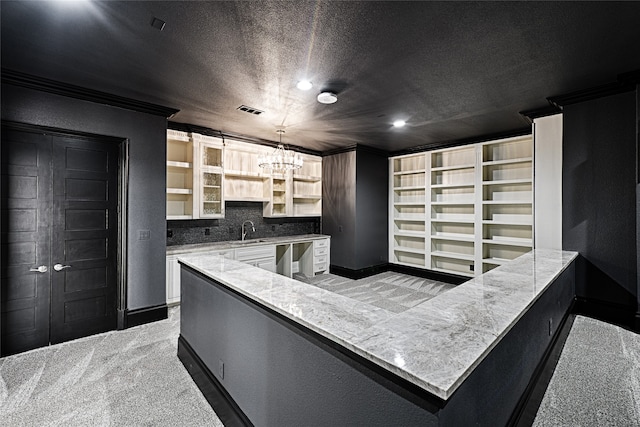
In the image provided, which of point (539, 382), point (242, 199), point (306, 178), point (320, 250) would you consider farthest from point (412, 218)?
point (539, 382)

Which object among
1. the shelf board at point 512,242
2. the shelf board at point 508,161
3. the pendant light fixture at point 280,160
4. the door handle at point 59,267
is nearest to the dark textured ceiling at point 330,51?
the pendant light fixture at point 280,160

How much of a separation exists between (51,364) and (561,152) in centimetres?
558

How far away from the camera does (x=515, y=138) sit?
14.9 ft

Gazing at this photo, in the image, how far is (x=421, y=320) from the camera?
1156mm

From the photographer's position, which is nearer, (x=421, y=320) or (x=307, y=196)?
(x=421, y=320)

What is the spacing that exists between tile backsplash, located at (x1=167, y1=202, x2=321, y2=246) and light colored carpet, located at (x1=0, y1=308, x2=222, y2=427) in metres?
1.86

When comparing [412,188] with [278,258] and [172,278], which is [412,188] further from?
[172,278]

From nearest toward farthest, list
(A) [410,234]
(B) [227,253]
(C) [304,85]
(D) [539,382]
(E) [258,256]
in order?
1. (D) [539,382]
2. (C) [304,85]
3. (B) [227,253]
4. (E) [258,256]
5. (A) [410,234]

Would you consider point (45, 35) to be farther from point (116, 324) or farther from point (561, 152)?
point (561, 152)

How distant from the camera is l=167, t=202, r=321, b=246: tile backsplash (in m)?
4.58

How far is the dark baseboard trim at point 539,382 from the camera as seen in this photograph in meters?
1.55

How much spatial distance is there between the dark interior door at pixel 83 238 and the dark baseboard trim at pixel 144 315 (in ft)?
0.47

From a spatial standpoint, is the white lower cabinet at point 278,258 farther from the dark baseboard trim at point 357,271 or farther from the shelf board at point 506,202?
the shelf board at point 506,202

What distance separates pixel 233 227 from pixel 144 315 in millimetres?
2091
